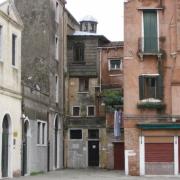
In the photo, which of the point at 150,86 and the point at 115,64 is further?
the point at 115,64

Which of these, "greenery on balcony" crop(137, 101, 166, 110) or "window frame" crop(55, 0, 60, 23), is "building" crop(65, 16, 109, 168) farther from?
"greenery on balcony" crop(137, 101, 166, 110)

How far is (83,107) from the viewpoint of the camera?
171 ft

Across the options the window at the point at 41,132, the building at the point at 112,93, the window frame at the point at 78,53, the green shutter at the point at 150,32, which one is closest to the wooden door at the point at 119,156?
the building at the point at 112,93

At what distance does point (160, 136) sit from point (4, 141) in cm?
994

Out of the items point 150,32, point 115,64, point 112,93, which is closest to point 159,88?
point 150,32

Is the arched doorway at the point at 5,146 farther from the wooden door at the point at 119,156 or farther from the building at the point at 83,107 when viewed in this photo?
the building at the point at 83,107

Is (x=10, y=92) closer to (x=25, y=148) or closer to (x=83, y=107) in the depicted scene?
(x=25, y=148)

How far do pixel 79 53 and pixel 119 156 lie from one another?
10682 mm

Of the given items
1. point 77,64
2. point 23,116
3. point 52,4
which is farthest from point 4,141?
point 77,64

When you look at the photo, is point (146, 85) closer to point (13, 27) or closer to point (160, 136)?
point (160, 136)

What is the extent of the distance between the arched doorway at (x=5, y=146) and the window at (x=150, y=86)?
29.8 feet

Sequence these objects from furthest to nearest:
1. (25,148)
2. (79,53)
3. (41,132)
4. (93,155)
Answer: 1. (79,53)
2. (93,155)
3. (41,132)
4. (25,148)

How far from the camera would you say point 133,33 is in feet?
124

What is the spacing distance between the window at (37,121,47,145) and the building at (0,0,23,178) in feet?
18.9
